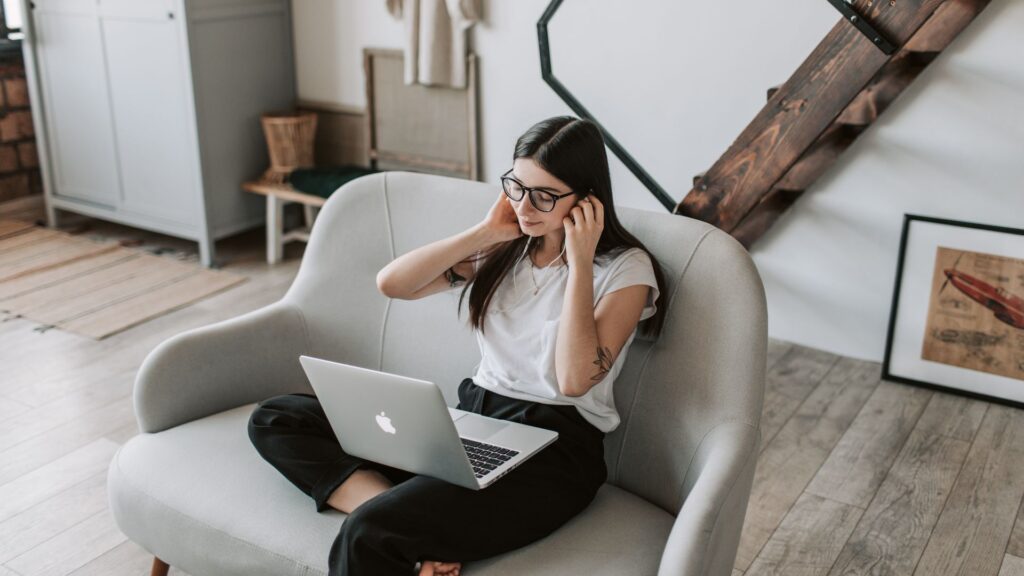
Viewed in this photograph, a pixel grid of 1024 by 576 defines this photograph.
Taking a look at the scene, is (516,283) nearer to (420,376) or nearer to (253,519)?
(420,376)

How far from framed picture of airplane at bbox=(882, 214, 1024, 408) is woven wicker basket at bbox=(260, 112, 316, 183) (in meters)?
2.56

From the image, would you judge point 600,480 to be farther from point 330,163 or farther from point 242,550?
point 330,163

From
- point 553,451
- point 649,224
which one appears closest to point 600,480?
point 553,451

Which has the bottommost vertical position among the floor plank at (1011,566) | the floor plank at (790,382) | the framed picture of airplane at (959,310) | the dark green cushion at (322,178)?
the floor plank at (1011,566)

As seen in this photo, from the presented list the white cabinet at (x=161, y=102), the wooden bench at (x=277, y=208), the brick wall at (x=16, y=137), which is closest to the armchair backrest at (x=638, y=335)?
the wooden bench at (x=277, y=208)

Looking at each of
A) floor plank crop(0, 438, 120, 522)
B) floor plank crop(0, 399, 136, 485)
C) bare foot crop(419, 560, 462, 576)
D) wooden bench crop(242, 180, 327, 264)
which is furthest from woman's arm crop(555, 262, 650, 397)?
wooden bench crop(242, 180, 327, 264)

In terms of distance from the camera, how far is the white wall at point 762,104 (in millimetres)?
3072

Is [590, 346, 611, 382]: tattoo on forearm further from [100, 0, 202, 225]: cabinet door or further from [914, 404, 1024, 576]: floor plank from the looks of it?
[100, 0, 202, 225]: cabinet door

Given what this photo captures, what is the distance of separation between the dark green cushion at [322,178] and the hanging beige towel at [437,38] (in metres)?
0.50

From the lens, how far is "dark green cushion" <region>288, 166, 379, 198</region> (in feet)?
13.8

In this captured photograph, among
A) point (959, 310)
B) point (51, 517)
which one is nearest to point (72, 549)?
point (51, 517)

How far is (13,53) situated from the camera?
4.74 m

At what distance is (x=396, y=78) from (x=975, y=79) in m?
2.34

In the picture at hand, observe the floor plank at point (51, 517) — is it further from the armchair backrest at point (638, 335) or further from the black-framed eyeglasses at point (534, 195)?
the black-framed eyeglasses at point (534, 195)
